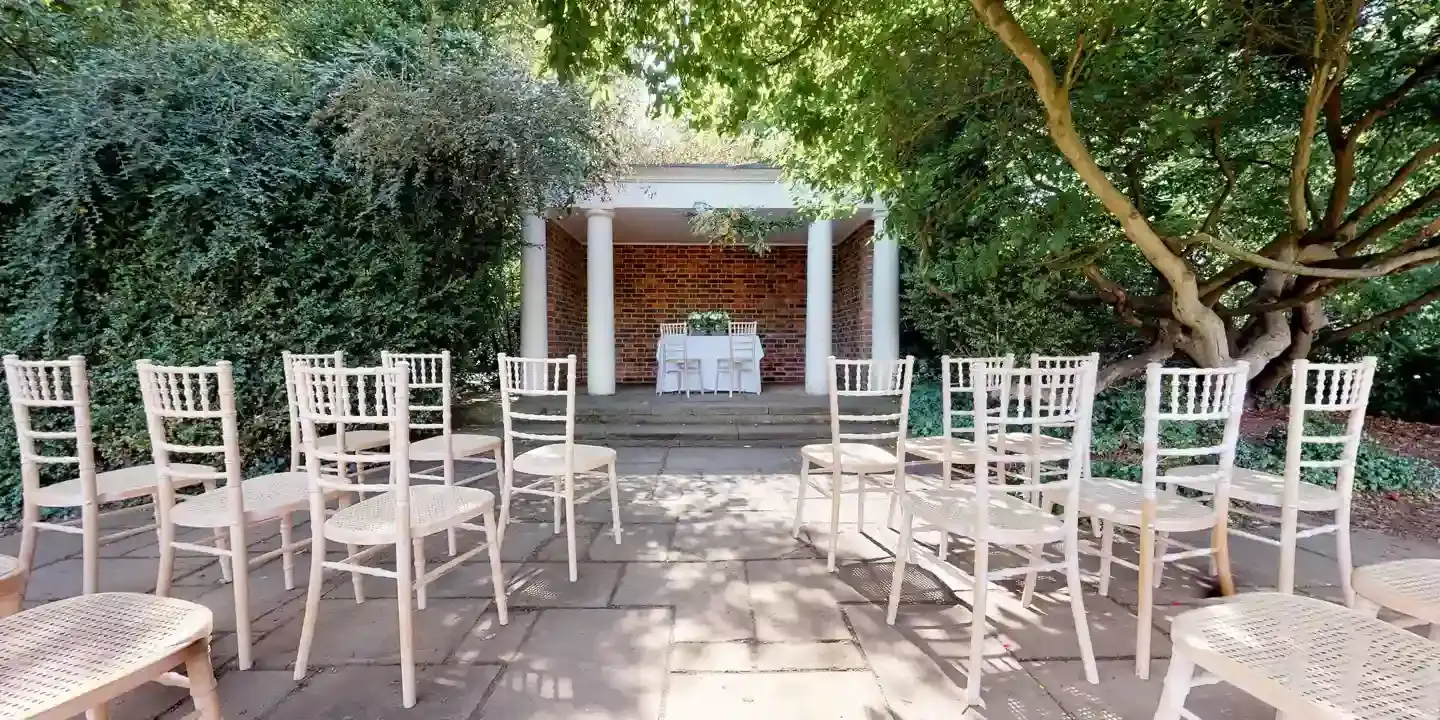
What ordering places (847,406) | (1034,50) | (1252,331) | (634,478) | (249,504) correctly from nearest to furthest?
(249,504) → (1034,50) → (634,478) → (1252,331) → (847,406)

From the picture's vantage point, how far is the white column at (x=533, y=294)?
614 cm

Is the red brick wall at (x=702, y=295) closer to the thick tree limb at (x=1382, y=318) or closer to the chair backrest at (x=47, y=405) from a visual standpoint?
the thick tree limb at (x=1382, y=318)

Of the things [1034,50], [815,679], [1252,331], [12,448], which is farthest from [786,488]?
[12,448]

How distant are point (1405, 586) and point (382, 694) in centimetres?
246

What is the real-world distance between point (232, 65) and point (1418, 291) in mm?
8657

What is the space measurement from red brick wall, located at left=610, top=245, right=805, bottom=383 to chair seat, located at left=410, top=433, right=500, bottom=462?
227 inches

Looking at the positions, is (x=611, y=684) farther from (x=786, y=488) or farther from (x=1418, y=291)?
(x=1418, y=291)

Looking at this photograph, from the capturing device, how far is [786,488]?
364 cm

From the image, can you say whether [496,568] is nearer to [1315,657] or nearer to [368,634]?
[368,634]

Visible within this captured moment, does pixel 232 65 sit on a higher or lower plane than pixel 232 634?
higher

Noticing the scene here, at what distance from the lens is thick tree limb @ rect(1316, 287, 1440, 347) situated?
4.05m

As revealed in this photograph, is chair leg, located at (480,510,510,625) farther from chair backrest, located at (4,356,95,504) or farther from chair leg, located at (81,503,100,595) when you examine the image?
chair leg, located at (81,503,100,595)

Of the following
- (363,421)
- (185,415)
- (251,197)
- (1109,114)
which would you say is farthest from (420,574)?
(1109,114)

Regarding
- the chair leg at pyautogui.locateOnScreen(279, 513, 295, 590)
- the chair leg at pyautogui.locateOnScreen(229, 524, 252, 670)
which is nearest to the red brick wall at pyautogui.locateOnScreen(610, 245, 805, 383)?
the chair leg at pyautogui.locateOnScreen(279, 513, 295, 590)
